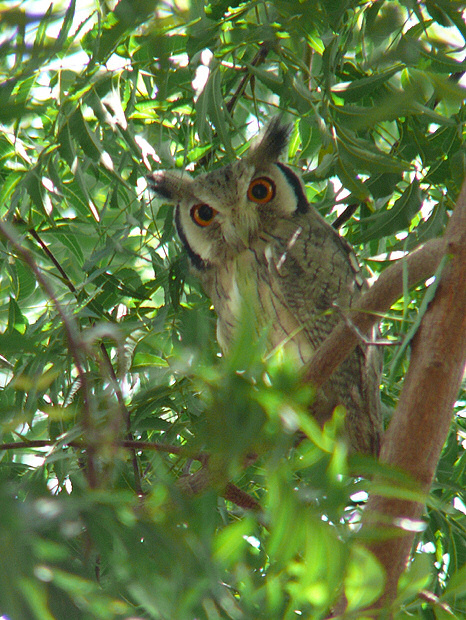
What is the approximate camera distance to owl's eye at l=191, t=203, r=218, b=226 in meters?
2.11

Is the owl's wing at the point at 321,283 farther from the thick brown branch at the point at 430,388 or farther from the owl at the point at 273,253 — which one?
the thick brown branch at the point at 430,388

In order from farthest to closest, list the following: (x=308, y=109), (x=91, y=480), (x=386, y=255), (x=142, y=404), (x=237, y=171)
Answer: (x=237, y=171) → (x=386, y=255) → (x=142, y=404) → (x=308, y=109) → (x=91, y=480)

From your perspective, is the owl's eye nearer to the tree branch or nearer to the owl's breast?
the owl's breast

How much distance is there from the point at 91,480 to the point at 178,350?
0.50 ft

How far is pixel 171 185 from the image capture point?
2139 millimetres

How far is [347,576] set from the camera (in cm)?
49

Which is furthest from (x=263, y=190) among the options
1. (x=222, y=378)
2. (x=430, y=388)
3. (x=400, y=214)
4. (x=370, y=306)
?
(x=222, y=378)

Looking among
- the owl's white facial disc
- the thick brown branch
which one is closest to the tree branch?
the thick brown branch

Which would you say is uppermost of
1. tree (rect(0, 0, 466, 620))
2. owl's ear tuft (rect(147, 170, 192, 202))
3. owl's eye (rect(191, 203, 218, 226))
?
owl's ear tuft (rect(147, 170, 192, 202))

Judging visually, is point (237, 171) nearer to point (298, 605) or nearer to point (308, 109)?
point (308, 109)

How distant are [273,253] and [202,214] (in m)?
0.26

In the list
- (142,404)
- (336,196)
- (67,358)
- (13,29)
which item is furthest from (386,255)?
(13,29)

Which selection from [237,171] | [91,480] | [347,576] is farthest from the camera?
[237,171]

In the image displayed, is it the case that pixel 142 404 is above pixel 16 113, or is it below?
above
